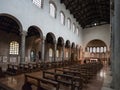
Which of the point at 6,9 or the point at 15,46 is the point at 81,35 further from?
the point at 6,9

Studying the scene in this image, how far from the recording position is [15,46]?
1836cm

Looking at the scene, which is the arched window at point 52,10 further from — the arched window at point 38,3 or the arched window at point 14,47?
the arched window at point 14,47

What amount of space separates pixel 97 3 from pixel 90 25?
9.76 meters

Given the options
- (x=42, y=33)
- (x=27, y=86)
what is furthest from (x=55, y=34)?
(x=27, y=86)

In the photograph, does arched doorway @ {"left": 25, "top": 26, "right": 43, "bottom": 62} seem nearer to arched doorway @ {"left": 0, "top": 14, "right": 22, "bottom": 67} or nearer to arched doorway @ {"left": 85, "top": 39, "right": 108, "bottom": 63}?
arched doorway @ {"left": 0, "top": 14, "right": 22, "bottom": 67}

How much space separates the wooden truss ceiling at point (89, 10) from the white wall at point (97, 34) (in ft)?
3.46

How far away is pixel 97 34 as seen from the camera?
30.7 m

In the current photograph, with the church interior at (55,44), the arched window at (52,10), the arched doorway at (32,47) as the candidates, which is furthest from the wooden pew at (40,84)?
the arched doorway at (32,47)

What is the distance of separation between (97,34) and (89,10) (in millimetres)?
7321

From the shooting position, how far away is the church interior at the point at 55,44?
5.79 meters

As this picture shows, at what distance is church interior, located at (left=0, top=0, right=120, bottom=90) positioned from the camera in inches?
228

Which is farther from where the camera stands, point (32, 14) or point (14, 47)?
point (14, 47)

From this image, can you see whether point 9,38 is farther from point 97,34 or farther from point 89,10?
point 97,34

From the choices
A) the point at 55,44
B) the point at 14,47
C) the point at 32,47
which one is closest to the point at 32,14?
the point at 55,44
